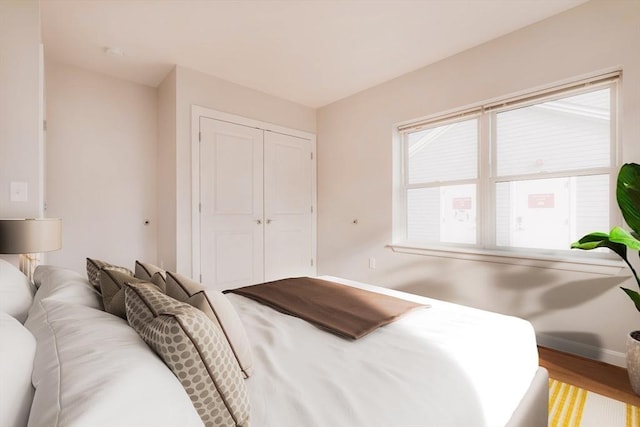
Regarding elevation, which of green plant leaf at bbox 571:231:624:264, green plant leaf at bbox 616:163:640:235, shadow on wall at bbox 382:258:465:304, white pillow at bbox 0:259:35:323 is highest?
green plant leaf at bbox 616:163:640:235

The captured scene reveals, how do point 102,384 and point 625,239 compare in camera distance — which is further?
point 625,239

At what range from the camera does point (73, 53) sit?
2.85m

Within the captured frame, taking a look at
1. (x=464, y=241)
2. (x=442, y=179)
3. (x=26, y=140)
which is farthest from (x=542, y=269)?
(x=26, y=140)

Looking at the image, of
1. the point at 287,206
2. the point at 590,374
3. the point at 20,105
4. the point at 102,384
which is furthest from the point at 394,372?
the point at 287,206

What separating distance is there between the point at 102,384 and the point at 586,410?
228 centimetres

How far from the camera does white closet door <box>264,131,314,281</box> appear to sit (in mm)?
3838

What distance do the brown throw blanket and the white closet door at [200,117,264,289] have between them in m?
1.57

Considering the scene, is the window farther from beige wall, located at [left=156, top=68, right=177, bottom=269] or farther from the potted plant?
beige wall, located at [left=156, top=68, right=177, bottom=269]

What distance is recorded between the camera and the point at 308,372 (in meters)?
0.95

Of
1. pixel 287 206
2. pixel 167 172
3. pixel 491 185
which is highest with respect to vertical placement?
pixel 167 172

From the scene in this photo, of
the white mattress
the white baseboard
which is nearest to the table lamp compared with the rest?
the white mattress

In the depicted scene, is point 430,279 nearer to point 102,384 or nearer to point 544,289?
point 544,289

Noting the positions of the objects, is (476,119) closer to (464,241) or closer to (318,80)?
(464,241)

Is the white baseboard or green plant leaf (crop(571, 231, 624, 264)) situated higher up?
green plant leaf (crop(571, 231, 624, 264))
